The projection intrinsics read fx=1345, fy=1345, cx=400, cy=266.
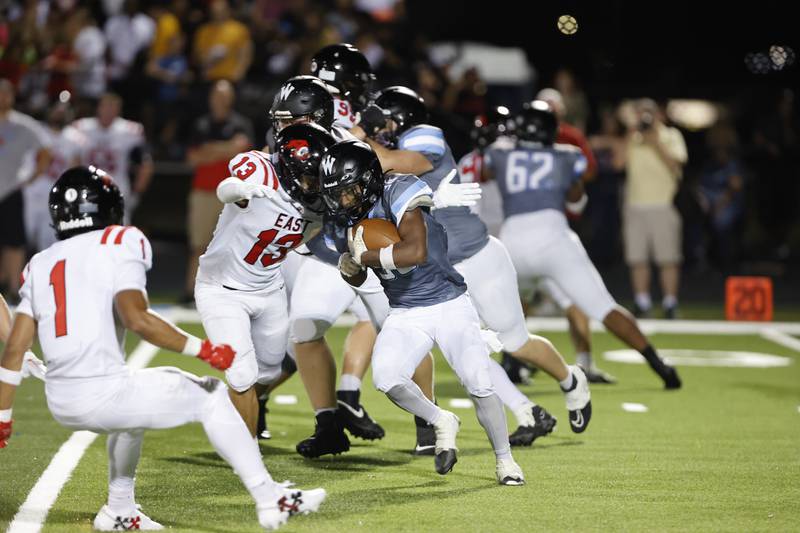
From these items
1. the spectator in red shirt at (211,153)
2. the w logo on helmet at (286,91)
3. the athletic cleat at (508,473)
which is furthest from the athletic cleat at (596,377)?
the spectator in red shirt at (211,153)

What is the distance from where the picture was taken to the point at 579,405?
7.08 metres

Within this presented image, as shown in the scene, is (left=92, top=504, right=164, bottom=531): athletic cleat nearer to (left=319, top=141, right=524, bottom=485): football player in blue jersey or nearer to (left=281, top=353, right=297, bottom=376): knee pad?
(left=319, top=141, right=524, bottom=485): football player in blue jersey

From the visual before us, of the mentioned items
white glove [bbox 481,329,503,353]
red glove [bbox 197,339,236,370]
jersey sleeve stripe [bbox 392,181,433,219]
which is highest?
jersey sleeve stripe [bbox 392,181,433,219]

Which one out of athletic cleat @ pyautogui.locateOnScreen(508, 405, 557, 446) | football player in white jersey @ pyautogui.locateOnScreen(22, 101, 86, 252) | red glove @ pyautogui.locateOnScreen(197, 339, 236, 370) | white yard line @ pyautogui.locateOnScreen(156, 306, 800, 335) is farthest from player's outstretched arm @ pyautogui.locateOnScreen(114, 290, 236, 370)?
football player in white jersey @ pyautogui.locateOnScreen(22, 101, 86, 252)

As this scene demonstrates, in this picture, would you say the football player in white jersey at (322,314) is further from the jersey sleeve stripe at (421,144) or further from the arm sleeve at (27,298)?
the arm sleeve at (27,298)

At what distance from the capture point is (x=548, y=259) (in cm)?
827

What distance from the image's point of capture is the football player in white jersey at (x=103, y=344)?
15.6 ft

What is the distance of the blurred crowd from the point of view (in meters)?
14.3

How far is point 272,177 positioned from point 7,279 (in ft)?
23.9

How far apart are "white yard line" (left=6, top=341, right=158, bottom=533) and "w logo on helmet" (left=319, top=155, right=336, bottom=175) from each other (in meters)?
1.13

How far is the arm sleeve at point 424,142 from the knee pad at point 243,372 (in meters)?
1.36

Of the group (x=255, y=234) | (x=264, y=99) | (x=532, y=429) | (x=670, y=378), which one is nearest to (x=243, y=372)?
(x=255, y=234)

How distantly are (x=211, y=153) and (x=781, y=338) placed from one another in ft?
17.4

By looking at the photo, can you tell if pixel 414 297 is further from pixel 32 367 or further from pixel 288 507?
pixel 32 367
